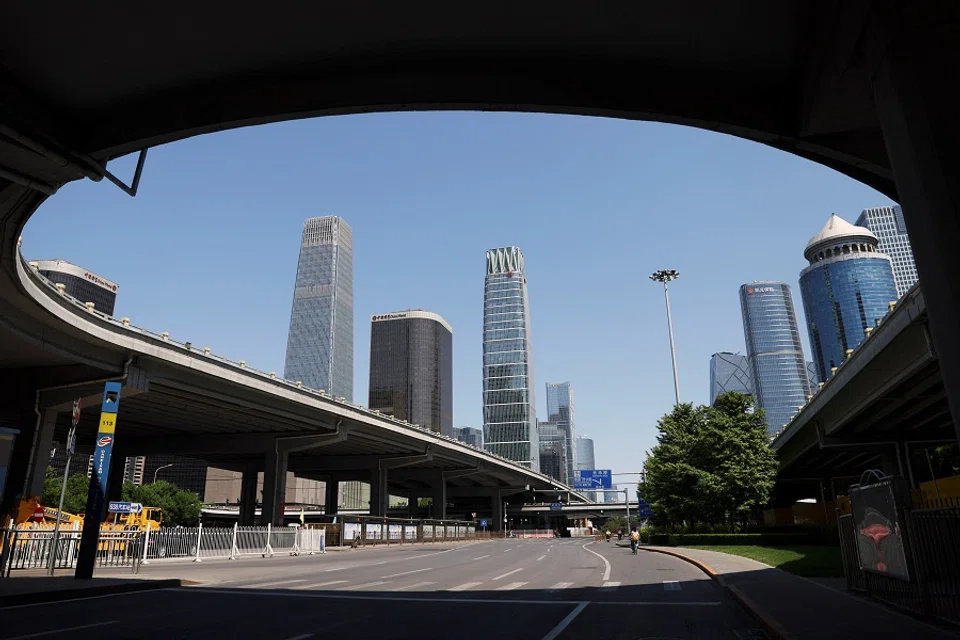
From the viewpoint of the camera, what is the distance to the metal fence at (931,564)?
9640 millimetres

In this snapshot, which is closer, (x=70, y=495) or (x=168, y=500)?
(x=70, y=495)

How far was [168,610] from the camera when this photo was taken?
42.0 ft

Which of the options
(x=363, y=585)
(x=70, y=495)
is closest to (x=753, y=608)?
(x=363, y=585)

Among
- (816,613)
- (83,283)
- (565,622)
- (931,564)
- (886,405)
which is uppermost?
(83,283)

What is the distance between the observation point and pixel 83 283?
174875mm

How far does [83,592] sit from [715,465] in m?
40.1

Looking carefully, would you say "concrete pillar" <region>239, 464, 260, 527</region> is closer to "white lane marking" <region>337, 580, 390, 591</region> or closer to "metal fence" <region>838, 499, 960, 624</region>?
"white lane marking" <region>337, 580, 390, 591</region>

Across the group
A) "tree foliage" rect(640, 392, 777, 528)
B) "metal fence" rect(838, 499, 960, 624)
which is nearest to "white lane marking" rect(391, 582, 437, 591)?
"metal fence" rect(838, 499, 960, 624)

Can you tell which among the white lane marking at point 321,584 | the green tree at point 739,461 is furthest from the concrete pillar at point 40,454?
the green tree at point 739,461

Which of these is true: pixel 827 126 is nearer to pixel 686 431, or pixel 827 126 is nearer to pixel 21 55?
pixel 21 55

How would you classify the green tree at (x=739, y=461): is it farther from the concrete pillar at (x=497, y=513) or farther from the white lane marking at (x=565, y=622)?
the concrete pillar at (x=497, y=513)

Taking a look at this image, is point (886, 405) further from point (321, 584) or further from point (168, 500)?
point (168, 500)

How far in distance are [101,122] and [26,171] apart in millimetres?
1508

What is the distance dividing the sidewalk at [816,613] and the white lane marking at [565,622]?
10.2 feet
